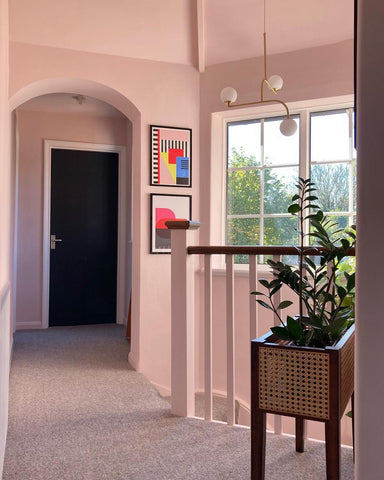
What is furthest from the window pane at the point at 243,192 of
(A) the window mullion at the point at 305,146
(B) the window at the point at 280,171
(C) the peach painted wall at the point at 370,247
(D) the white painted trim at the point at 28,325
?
(C) the peach painted wall at the point at 370,247

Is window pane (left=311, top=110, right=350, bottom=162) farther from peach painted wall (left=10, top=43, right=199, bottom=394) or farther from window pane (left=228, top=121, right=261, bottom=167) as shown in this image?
peach painted wall (left=10, top=43, right=199, bottom=394)

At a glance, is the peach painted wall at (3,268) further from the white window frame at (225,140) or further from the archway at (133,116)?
the white window frame at (225,140)

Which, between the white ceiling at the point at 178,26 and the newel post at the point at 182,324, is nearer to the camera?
the newel post at the point at 182,324

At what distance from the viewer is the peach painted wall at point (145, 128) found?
382 cm

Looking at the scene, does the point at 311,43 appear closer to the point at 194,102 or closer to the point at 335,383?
the point at 194,102

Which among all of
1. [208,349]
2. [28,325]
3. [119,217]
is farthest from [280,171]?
[28,325]

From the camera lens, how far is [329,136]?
4094mm

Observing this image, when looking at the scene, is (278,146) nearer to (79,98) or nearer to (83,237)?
(79,98)

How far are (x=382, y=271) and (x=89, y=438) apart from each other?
5.99 feet

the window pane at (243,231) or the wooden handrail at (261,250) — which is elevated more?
the window pane at (243,231)

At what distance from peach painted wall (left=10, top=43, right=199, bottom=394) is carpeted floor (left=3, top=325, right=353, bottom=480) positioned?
0.44 metres

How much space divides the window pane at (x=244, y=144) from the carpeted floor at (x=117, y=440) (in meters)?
2.07

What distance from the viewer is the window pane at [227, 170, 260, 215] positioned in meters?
4.38

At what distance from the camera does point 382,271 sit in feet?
3.55
